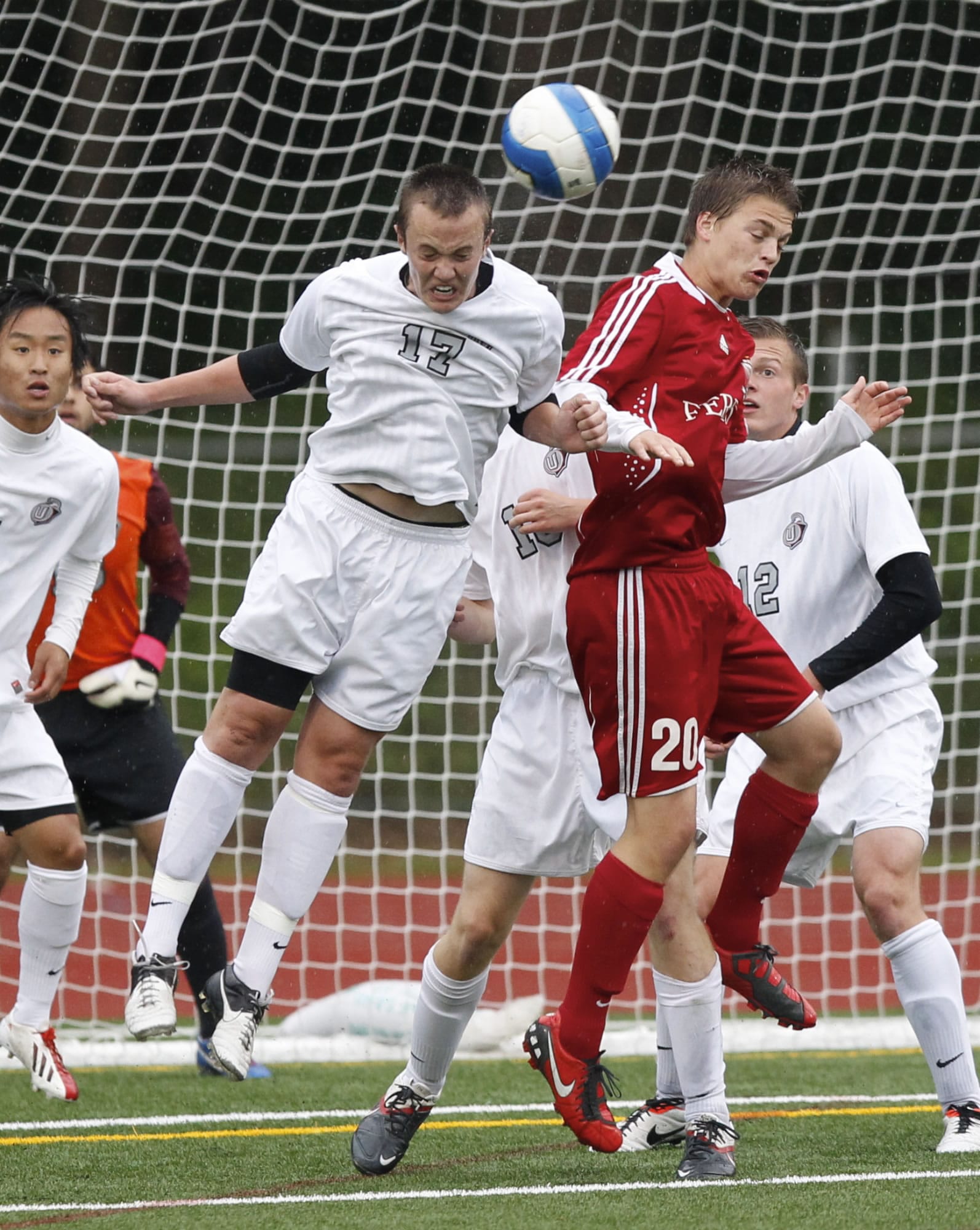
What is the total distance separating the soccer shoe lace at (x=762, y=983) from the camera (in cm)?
429

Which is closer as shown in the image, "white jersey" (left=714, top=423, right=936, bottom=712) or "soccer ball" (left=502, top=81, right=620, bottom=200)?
"soccer ball" (left=502, top=81, right=620, bottom=200)

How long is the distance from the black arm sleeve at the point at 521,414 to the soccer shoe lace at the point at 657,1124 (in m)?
1.78

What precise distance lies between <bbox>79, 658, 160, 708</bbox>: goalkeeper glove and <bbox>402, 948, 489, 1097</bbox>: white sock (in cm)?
211

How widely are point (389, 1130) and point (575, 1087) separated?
0.63m

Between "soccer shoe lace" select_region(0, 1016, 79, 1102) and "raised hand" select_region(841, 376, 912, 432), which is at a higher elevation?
"raised hand" select_region(841, 376, 912, 432)

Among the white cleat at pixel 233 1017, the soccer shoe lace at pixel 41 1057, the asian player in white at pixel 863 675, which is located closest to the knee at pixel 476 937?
the white cleat at pixel 233 1017

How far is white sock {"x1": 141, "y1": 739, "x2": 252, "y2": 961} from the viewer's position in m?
4.14

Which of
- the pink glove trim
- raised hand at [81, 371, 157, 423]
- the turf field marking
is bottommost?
the turf field marking

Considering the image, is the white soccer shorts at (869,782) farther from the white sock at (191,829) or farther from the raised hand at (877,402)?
the white sock at (191,829)

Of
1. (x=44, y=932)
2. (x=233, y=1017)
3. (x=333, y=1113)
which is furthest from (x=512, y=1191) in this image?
(x=44, y=932)

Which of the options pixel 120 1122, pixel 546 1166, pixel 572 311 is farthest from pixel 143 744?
pixel 572 311

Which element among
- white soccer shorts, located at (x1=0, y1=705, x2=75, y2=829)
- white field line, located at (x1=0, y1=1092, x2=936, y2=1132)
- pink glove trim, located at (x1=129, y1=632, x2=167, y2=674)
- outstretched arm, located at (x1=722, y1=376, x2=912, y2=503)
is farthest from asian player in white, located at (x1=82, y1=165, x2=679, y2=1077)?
pink glove trim, located at (x1=129, y1=632, x2=167, y2=674)

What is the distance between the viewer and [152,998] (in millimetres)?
3955

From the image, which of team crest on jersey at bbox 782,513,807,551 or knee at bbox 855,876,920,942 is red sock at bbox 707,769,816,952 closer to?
knee at bbox 855,876,920,942
